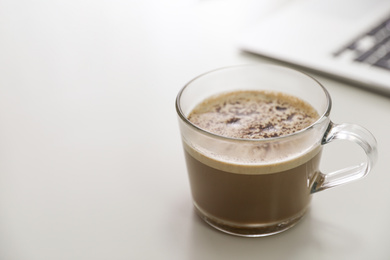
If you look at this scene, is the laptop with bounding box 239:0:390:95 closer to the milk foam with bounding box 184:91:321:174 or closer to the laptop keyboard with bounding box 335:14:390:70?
the laptop keyboard with bounding box 335:14:390:70

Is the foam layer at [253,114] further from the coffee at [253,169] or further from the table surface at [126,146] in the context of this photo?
the table surface at [126,146]

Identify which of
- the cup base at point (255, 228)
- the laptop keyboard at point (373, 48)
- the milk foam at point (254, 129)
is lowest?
the cup base at point (255, 228)

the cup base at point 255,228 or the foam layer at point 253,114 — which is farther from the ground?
the foam layer at point 253,114

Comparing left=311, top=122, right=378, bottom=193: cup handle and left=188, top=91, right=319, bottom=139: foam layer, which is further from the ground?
left=188, top=91, right=319, bottom=139: foam layer

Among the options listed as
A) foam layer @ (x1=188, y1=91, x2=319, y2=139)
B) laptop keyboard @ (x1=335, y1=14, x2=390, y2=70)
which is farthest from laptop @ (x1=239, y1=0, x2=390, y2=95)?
foam layer @ (x1=188, y1=91, x2=319, y2=139)

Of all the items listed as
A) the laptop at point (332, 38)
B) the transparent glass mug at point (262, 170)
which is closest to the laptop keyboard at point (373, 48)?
the laptop at point (332, 38)

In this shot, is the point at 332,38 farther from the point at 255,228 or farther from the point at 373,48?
the point at 255,228

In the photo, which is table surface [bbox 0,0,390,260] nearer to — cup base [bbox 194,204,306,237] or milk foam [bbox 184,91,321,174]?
cup base [bbox 194,204,306,237]

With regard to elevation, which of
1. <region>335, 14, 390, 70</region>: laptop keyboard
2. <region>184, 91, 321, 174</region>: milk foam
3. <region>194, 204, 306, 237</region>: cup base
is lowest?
<region>194, 204, 306, 237</region>: cup base

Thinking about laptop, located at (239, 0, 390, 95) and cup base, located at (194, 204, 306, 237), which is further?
laptop, located at (239, 0, 390, 95)
